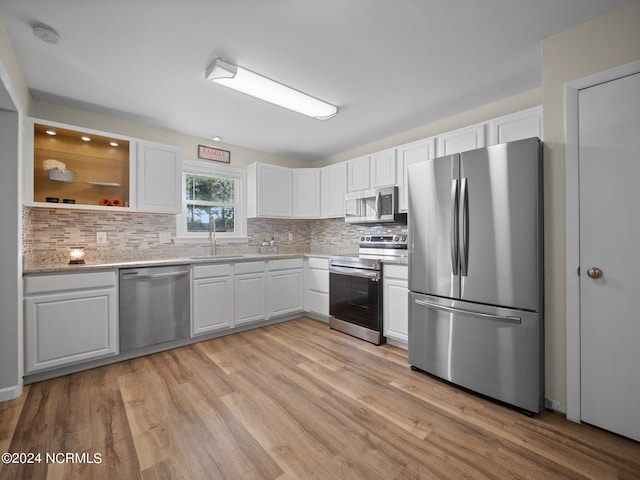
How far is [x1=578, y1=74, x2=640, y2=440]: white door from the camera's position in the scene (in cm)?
168

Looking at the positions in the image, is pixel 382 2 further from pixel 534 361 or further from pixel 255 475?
pixel 255 475

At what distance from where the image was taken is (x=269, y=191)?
4.28 m

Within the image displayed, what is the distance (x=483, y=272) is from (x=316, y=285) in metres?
2.35

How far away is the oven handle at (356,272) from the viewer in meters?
3.18

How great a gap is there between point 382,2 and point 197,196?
3.21 meters

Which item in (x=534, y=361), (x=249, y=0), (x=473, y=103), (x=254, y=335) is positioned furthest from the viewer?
(x=254, y=335)

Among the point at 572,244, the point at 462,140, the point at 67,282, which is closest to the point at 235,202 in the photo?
the point at 67,282

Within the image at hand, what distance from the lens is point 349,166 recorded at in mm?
4062

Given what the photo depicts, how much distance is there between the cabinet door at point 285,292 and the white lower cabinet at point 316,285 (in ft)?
0.31

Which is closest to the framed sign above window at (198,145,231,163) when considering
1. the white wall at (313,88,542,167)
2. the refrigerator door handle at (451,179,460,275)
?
the white wall at (313,88,542,167)

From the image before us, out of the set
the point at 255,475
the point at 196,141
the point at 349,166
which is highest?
the point at 196,141

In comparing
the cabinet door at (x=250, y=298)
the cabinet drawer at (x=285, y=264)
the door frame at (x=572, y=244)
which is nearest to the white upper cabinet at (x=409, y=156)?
the door frame at (x=572, y=244)

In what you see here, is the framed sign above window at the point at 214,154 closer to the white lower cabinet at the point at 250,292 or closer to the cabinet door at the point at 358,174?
the white lower cabinet at the point at 250,292

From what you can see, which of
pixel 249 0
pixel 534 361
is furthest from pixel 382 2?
pixel 534 361
